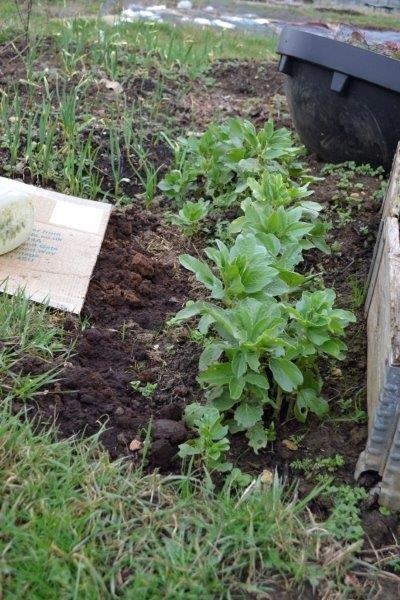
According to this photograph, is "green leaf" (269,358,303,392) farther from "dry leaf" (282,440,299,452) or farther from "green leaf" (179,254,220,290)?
"green leaf" (179,254,220,290)

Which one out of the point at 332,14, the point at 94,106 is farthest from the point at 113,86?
the point at 332,14

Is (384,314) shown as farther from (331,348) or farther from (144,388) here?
(144,388)

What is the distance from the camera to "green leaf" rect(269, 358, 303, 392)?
2373mm

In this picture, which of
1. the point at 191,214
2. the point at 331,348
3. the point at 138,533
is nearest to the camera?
the point at 138,533

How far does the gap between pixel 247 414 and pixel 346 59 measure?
207 cm

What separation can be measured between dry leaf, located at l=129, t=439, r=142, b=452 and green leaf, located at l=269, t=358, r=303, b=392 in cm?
42

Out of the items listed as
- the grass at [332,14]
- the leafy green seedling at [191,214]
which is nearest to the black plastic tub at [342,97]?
the leafy green seedling at [191,214]

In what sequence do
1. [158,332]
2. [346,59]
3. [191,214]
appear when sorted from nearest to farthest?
[158,332]
[191,214]
[346,59]

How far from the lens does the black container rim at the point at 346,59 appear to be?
3.75m

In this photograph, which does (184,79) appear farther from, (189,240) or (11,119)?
(189,240)

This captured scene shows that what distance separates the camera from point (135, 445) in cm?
240

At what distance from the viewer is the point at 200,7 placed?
9070 millimetres

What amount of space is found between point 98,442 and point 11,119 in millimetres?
2432

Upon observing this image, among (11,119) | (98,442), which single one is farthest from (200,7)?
(98,442)
